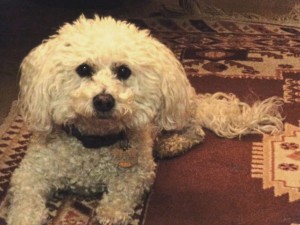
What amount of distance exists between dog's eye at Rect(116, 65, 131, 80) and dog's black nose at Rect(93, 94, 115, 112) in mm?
62

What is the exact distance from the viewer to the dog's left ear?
1.46m

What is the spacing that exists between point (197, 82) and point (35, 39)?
82cm

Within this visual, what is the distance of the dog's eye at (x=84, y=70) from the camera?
1.40 metres

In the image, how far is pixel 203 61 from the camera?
8.36 feet

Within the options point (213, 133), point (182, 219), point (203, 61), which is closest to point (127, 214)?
point (182, 219)

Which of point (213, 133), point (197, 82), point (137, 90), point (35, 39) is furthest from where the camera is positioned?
point (35, 39)

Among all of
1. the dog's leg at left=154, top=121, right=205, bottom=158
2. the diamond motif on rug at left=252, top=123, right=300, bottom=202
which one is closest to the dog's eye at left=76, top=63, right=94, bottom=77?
the dog's leg at left=154, top=121, right=205, bottom=158

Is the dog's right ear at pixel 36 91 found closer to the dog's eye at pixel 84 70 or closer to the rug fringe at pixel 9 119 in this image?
the dog's eye at pixel 84 70

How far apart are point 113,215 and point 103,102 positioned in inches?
10.5

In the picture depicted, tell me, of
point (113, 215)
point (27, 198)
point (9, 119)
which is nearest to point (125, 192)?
point (113, 215)

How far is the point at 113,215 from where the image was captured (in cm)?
147

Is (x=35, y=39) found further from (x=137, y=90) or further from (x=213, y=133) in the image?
(x=137, y=90)

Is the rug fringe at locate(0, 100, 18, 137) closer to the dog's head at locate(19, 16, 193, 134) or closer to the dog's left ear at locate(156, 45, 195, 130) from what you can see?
the dog's head at locate(19, 16, 193, 134)

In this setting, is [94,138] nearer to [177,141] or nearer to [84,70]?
[84,70]
